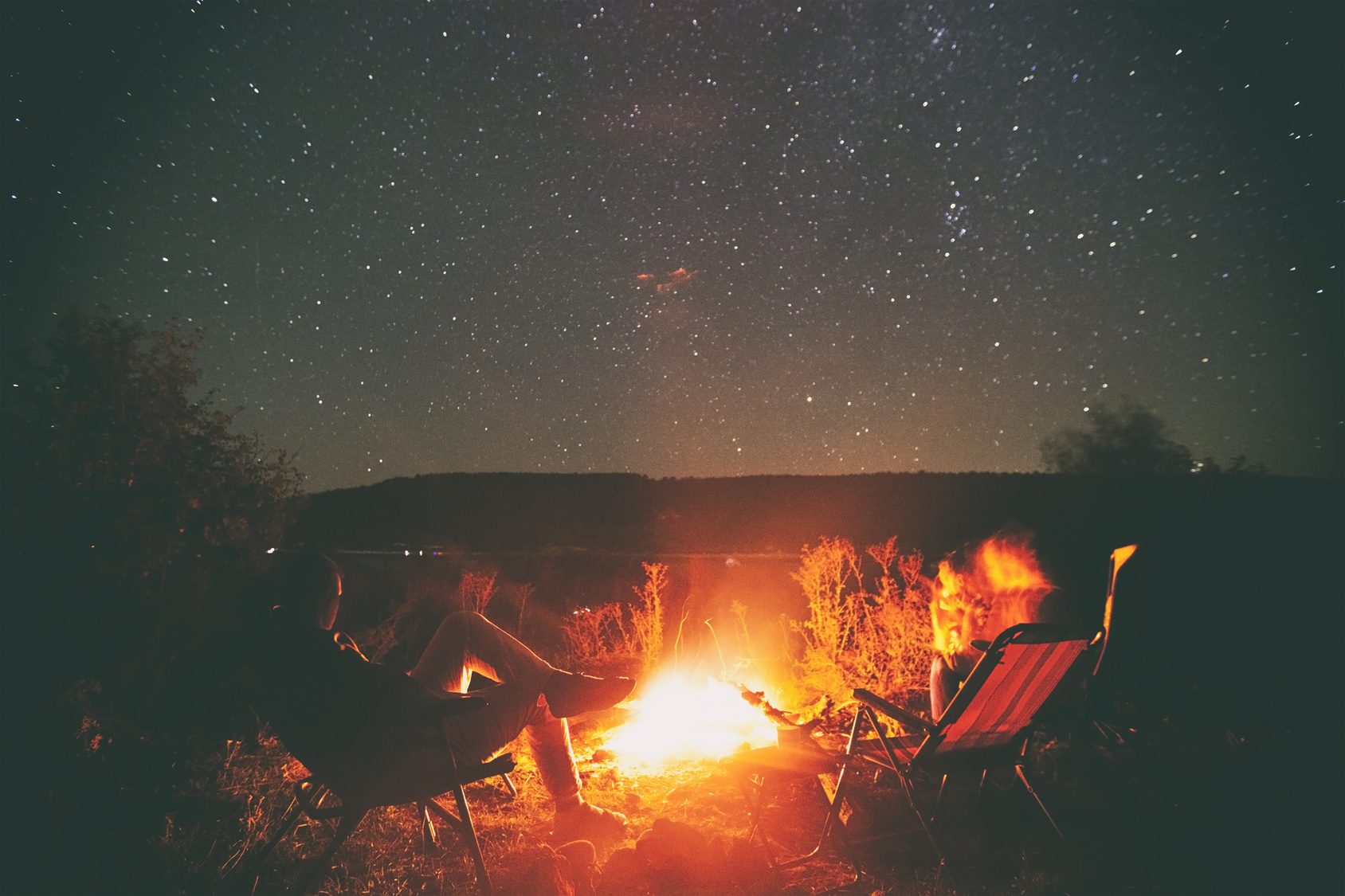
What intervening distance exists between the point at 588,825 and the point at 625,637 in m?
5.83

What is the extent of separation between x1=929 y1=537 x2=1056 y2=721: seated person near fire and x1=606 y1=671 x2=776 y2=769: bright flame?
130 cm

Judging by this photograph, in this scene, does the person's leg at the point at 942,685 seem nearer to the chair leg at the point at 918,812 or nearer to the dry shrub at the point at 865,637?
the chair leg at the point at 918,812

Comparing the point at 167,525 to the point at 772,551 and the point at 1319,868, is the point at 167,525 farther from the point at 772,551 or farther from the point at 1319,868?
the point at 772,551

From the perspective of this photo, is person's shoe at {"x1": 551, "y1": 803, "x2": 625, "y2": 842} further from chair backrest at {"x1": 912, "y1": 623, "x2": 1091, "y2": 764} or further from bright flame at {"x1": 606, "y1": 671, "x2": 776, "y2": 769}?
chair backrest at {"x1": 912, "y1": 623, "x2": 1091, "y2": 764}

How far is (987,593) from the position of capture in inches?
148

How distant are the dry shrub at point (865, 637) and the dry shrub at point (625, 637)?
7.85 feet

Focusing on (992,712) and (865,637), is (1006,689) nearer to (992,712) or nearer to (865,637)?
(992,712)

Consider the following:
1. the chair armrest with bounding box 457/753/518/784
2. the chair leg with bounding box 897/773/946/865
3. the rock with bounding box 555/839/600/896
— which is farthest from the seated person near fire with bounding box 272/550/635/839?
the chair leg with bounding box 897/773/946/865

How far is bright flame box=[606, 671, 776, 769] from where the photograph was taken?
4.05 m

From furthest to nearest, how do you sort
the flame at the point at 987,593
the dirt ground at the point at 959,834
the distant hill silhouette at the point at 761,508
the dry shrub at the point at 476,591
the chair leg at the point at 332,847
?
the distant hill silhouette at the point at 761,508
the dry shrub at the point at 476,591
the flame at the point at 987,593
the dirt ground at the point at 959,834
the chair leg at the point at 332,847

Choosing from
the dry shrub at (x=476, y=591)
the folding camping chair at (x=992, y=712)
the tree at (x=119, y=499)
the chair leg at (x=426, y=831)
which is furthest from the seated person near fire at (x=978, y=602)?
the dry shrub at (x=476, y=591)

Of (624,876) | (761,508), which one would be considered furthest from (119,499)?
(761,508)

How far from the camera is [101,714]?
3.08m

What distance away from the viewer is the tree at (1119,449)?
69.0 feet
